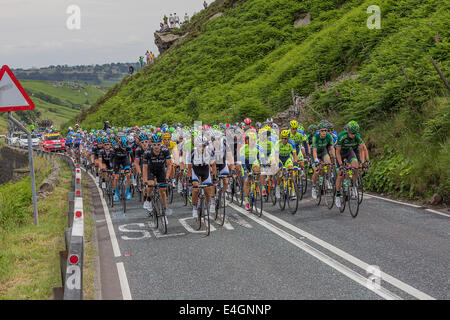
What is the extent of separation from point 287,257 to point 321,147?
5534 mm

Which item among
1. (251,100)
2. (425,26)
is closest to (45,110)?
(251,100)

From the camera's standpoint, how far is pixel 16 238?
33.3 feet

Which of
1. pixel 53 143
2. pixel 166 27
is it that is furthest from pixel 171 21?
pixel 53 143

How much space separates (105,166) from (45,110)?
176 meters

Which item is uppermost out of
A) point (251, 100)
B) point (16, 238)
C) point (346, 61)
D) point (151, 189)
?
point (346, 61)

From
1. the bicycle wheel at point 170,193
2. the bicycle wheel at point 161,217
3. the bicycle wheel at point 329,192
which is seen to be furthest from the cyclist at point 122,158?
the bicycle wheel at point 329,192

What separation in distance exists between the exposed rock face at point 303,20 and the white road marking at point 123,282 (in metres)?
37.1

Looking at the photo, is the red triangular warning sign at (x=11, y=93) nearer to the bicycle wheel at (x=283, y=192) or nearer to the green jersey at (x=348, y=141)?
the bicycle wheel at (x=283, y=192)

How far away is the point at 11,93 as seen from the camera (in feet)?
30.2

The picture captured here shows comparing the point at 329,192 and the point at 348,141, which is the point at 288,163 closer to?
the point at 329,192

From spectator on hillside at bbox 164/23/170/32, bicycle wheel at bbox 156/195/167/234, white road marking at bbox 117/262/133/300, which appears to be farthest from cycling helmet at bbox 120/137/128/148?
spectator on hillside at bbox 164/23/170/32

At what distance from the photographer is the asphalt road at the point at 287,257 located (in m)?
6.03
